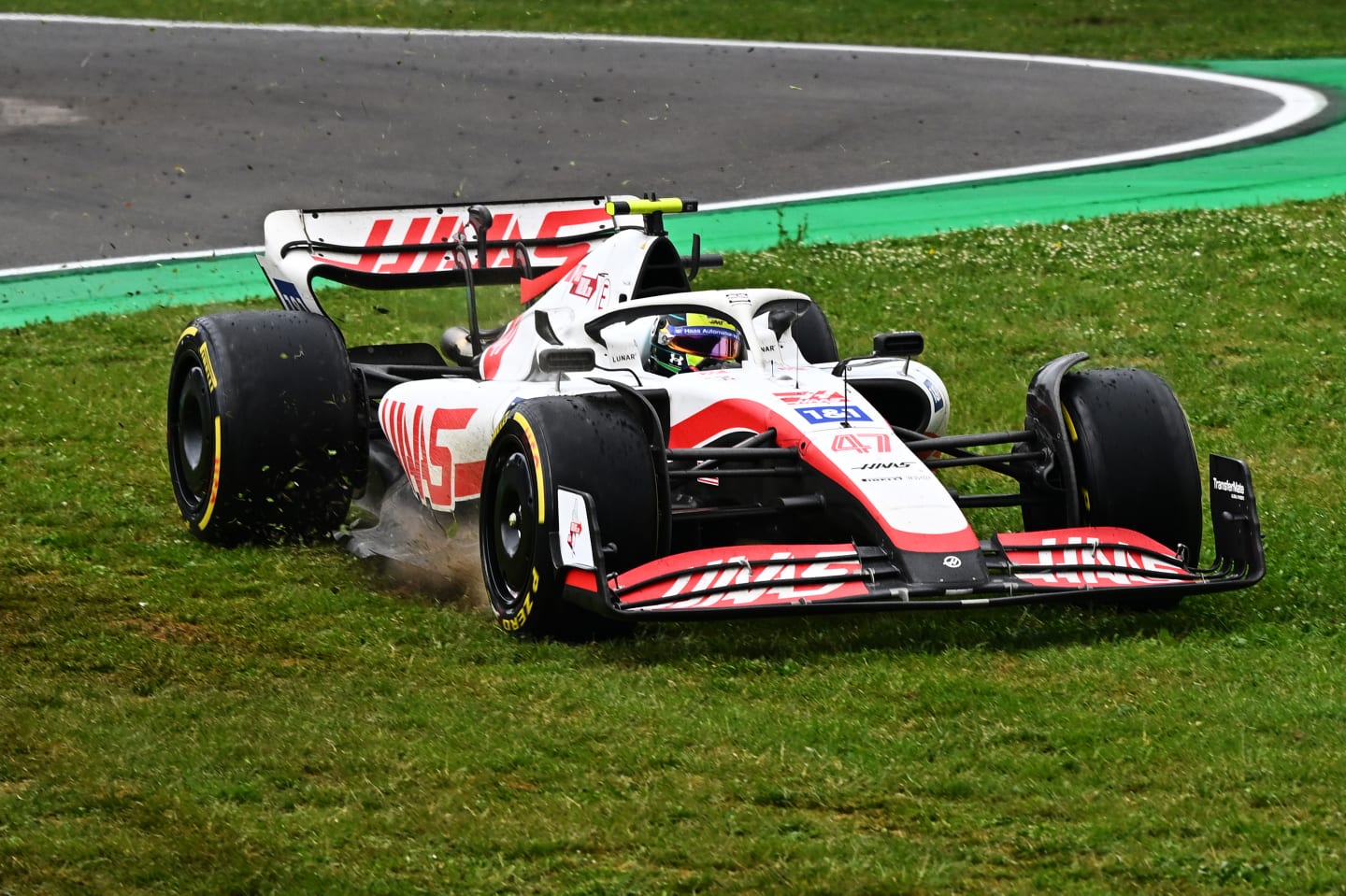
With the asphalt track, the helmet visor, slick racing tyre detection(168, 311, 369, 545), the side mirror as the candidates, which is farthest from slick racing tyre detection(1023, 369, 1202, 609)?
the asphalt track

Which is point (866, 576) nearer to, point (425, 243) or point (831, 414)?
point (831, 414)

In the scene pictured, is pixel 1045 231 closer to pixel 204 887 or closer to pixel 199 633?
pixel 199 633

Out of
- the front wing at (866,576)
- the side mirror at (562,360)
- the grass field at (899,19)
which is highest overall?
the grass field at (899,19)

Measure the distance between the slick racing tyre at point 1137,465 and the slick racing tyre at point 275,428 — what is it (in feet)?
10.2

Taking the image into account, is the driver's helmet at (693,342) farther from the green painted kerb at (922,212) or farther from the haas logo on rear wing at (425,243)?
the green painted kerb at (922,212)

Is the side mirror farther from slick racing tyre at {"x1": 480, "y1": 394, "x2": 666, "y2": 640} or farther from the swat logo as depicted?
the swat logo

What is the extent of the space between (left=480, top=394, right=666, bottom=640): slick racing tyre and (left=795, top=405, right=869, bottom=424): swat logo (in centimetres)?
66

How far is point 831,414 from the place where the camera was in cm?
745

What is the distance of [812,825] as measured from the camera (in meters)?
5.32

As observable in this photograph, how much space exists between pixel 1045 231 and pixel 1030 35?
40.3 feet

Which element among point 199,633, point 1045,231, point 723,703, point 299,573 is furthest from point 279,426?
point 1045,231

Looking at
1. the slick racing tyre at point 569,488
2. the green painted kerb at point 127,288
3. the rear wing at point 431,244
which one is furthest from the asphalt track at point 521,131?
the slick racing tyre at point 569,488

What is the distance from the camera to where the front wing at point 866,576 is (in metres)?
6.66

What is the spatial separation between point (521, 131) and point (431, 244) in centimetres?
1086
